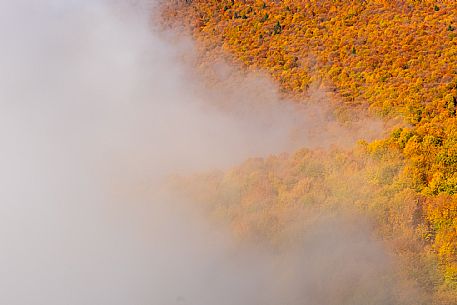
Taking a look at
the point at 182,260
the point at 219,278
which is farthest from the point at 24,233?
the point at 219,278

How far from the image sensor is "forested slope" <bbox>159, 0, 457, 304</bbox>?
109 feet

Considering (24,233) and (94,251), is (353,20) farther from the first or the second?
(24,233)

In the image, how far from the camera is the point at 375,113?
6047cm

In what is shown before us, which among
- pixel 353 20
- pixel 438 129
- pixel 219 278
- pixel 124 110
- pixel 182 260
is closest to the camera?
pixel 219 278

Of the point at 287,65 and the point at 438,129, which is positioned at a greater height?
the point at 287,65

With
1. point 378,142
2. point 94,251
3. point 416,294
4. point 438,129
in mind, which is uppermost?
point 438,129

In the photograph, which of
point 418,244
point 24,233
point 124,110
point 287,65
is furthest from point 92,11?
point 418,244

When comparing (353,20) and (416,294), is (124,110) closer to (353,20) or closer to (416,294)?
(353,20)

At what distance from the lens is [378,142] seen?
142 ft

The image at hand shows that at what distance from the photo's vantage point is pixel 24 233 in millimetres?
70750

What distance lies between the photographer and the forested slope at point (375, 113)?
33344 millimetres

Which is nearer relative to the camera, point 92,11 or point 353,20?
point 353,20

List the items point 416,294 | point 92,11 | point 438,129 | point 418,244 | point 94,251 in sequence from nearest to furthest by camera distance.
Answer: point 416,294 < point 418,244 < point 438,129 < point 94,251 < point 92,11

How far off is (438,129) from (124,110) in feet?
323
